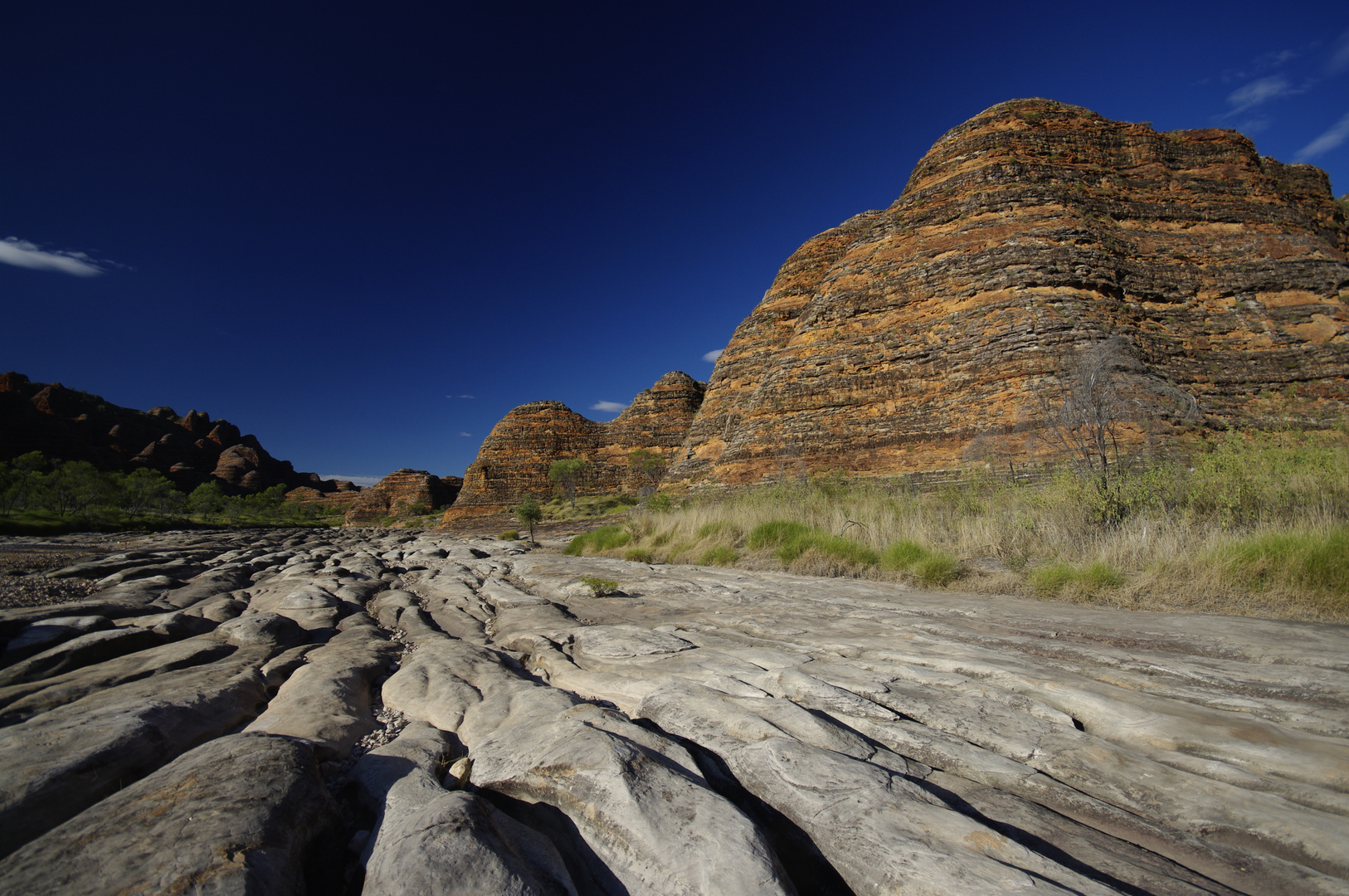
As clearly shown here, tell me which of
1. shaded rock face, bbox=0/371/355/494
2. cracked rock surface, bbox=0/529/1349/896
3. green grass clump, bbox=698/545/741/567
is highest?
shaded rock face, bbox=0/371/355/494

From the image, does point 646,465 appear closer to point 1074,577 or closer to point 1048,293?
point 1048,293

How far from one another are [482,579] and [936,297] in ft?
57.4

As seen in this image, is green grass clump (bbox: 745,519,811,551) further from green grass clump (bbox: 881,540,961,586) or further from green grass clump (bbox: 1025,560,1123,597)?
green grass clump (bbox: 1025,560,1123,597)

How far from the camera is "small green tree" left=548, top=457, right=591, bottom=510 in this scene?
40.8 m

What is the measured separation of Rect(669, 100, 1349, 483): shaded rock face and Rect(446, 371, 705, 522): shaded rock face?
83.6 ft

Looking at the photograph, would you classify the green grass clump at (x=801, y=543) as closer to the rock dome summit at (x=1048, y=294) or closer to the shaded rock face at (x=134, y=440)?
the rock dome summit at (x=1048, y=294)

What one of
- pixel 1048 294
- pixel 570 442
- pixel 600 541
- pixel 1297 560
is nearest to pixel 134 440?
pixel 570 442

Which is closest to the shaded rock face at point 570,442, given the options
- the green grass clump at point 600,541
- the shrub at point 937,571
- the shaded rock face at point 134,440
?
the green grass clump at point 600,541

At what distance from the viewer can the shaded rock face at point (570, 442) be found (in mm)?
43531

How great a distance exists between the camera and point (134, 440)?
7862cm

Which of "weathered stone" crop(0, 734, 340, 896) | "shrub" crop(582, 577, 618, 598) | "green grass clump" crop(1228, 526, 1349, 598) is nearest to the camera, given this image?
"weathered stone" crop(0, 734, 340, 896)

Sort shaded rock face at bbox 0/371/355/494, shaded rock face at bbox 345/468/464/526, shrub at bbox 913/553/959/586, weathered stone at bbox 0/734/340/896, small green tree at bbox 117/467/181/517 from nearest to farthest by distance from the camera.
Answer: weathered stone at bbox 0/734/340/896, shrub at bbox 913/553/959/586, small green tree at bbox 117/467/181/517, shaded rock face at bbox 0/371/355/494, shaded rock face at bbox 345/468/464/526

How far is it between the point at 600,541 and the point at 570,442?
35.4 metres

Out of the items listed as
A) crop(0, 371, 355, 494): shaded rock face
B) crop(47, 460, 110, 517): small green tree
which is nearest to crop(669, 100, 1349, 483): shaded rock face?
crop(47, 460, 110, 517): small green tree
